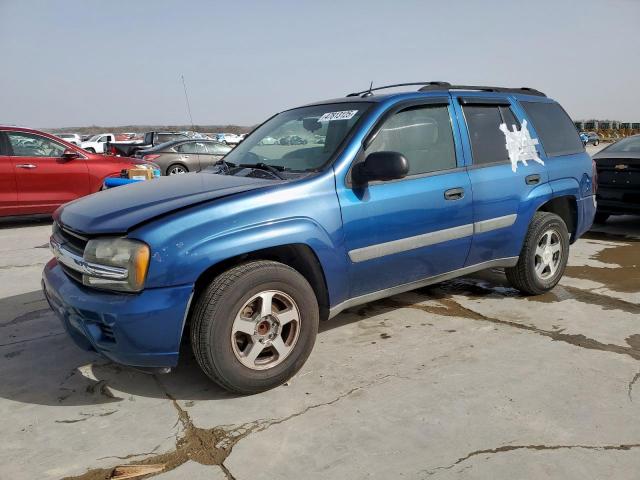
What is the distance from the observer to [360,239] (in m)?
3.29

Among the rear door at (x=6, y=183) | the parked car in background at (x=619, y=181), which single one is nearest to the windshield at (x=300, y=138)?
the parked car in background at (x=619, y=181)

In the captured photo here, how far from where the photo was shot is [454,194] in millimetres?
3783

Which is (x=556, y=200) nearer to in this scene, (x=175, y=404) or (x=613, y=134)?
(x=175, y=404)

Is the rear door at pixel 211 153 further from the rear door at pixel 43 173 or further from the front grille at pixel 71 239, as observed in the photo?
the front grille at pixel 71 239

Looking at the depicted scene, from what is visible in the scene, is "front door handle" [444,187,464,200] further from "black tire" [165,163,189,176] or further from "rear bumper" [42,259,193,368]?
"black tire" [165,163,189,176]

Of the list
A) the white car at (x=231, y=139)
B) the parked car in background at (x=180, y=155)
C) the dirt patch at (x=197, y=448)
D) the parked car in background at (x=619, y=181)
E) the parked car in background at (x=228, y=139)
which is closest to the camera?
the dirt patch at (x=197, y=448)

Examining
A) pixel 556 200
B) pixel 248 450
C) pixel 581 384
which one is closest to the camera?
pixel 248 450

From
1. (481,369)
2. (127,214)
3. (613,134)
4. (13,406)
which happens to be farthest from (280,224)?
(613,134)

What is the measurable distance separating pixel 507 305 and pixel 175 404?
9.49 feet

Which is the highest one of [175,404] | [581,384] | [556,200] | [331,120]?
[331,120]

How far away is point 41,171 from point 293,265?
22.5 ft

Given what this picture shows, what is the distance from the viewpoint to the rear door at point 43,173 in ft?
27.1

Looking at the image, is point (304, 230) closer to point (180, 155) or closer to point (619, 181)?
point (619, 181)

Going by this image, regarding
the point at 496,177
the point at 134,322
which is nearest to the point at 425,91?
the point at 496,177
